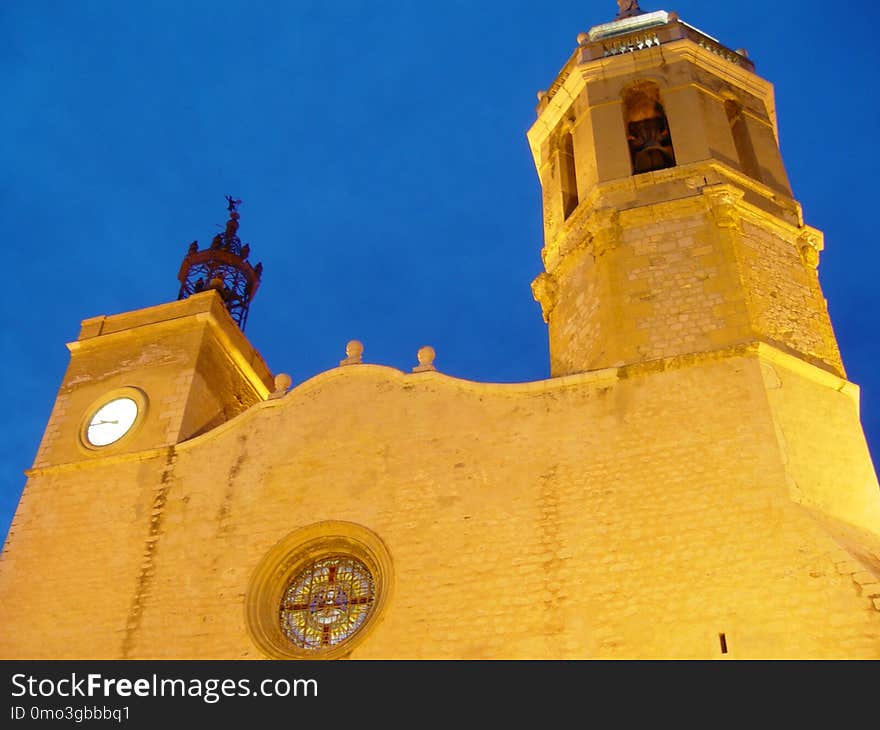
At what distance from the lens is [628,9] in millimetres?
17047

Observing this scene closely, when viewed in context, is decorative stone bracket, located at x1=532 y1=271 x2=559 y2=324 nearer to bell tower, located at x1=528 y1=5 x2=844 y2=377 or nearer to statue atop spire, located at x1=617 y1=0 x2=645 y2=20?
bell tower, located at x1=528 y1=5 x2=844 y2=377

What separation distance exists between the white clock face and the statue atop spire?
10694mm

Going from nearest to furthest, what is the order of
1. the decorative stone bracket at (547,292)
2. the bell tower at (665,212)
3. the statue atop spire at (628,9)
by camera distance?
the bell tower at (665,212) < the decorative stone bracket at (547,292) < the statue atop spire at (628,9)

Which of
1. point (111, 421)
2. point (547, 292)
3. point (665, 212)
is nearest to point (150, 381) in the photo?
point (111, 421)

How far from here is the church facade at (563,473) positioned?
914 centimetres

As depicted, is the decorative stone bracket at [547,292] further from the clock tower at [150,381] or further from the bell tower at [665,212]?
the clock tower at [150,381]

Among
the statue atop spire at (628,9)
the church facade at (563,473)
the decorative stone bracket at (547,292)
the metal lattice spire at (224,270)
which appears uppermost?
the statue atop spire at (628,9)

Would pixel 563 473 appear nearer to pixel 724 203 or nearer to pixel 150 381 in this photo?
pixel 724 203

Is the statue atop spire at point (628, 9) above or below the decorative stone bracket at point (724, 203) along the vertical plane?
above

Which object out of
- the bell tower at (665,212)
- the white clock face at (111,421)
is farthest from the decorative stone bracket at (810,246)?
the white clock face at (111,421)

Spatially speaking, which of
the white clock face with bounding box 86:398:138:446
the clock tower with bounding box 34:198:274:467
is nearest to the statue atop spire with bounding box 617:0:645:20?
the clock tower with bounding box 34:198:274:467

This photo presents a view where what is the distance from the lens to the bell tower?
11203 millimetres

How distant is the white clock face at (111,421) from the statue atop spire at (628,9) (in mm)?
10694
